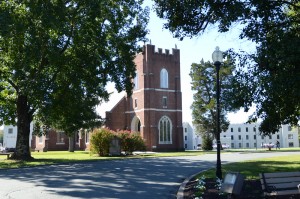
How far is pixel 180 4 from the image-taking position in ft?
37.9

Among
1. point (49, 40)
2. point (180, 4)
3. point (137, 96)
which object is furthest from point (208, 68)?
point (180, 4)

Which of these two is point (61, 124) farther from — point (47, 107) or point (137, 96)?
point (137, 96)

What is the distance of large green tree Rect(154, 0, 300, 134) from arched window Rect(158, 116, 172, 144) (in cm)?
4356

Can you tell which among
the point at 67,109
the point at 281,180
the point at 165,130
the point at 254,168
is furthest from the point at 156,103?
the point at 281,180

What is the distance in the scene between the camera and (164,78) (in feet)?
186

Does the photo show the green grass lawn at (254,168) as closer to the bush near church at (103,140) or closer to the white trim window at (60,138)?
the bush near church at (103,140)

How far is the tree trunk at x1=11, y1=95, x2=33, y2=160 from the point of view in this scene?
2750 centimetres

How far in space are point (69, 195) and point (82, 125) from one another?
20.4m

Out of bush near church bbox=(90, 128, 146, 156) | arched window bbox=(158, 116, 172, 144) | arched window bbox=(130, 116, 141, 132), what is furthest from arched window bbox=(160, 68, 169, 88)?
bush near church bbox=(90, 128, 146, 156)

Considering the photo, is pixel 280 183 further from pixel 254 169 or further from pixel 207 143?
pixel 207 143

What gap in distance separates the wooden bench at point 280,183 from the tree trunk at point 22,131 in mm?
22943

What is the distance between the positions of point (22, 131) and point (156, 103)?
30.1 metres

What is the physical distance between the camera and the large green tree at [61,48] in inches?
899

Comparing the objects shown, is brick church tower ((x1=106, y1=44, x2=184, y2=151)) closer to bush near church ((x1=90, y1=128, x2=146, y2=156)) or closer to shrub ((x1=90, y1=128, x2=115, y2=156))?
bush near church ((x1=90, y1=128, x2=146, y2=156))
